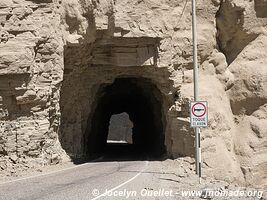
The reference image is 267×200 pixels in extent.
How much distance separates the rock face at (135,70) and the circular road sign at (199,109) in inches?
239

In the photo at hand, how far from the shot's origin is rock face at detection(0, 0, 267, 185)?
54.7ft

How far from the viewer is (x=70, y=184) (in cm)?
1287

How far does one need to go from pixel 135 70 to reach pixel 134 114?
2022 cm

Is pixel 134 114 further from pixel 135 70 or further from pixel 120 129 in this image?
pixel 120 129

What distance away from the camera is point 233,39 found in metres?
21.6

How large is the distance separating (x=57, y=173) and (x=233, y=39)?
12.4 meters

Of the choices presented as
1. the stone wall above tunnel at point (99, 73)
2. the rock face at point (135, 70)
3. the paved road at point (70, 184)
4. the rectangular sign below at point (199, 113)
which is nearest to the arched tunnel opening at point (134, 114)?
the stone wall above tunnel at point (99, 73)

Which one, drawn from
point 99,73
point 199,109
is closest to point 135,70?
Result: point 99,73

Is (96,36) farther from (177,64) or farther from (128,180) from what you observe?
(128,180)

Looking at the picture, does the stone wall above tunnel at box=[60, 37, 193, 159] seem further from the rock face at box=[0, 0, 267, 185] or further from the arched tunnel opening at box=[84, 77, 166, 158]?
the arched tunnel opening at box=[84, 77, 166, 158]

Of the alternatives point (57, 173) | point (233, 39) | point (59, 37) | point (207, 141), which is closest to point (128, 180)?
point (57, 173)

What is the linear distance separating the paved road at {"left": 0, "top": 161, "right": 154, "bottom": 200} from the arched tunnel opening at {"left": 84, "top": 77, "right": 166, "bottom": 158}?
8223 mm

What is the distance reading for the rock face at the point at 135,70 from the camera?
16.7 metres

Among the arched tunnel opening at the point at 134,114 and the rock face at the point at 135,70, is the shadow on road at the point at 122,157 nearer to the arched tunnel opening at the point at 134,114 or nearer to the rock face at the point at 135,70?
the arched tunnel opening at the point at 134,114
